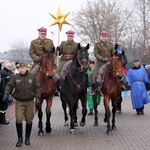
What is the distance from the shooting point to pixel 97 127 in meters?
12.0

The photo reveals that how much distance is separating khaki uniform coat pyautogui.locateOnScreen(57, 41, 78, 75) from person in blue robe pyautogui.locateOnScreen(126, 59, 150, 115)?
4205 millimetres

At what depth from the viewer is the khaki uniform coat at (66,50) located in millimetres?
11852

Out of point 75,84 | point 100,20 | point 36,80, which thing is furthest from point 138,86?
point 100,20

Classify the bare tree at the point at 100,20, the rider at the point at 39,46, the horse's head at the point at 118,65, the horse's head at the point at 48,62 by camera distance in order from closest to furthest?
1. the horse's head at the point at 48,62
2. the horse's head at the point at 118,65
3. the rider at the point at 39,46
4. the bare tree at the point at 100,20

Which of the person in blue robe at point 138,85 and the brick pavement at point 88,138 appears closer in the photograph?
the brick pavement at point 88,138

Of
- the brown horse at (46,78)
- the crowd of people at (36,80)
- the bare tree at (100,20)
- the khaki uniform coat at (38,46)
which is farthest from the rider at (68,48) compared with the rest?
the bare tree at (100,20)

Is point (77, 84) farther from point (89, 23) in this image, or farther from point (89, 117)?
point (89, 23)

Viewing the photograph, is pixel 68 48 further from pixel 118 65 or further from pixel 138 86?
pixel 138 86

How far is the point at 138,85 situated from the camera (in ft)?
50.6

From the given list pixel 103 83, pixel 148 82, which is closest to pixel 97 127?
pixel 103 83

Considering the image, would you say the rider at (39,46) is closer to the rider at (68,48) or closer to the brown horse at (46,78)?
the brown horse at (46,78)

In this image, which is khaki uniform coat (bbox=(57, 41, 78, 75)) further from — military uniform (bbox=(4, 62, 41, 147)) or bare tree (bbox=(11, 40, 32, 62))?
bare tree (bbox=(11, 40, 32, 62))

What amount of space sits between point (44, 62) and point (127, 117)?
5.51 meters

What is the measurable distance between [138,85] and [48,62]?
20.8ft
